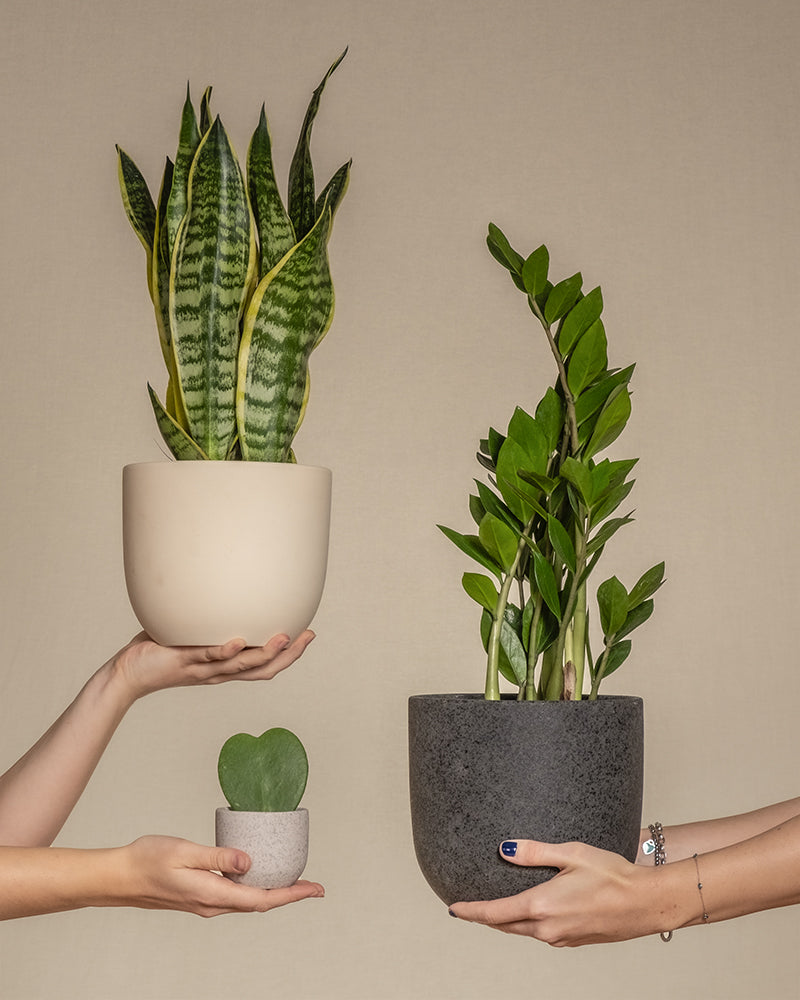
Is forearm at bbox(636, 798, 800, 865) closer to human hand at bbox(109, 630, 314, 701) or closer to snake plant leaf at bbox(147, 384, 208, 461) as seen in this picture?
human hand at bbox(109, 630, 314, 701)

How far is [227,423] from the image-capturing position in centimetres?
95

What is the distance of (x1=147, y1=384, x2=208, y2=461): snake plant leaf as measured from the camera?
3.12 feet

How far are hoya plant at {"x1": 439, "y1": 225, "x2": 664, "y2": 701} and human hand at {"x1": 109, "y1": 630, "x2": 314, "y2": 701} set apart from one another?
18cm

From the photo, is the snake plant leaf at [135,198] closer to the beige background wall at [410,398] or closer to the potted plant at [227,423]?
the potted plant at [227,423]

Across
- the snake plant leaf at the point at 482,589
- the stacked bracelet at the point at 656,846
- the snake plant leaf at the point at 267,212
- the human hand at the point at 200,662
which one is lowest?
the stacked bracelet at the point at 656,846

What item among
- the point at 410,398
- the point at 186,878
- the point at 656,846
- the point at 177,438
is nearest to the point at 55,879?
the point at 186,878

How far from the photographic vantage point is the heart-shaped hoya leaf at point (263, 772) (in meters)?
0.99

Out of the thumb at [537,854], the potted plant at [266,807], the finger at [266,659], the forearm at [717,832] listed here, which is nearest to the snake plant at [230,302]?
the finger at [266,659]

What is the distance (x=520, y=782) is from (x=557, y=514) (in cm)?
24

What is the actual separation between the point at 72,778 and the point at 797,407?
1227 millimetres

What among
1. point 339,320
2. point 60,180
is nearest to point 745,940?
point 339,320

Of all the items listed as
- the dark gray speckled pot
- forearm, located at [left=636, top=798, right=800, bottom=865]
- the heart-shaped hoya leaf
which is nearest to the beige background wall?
forearm, located at [left=636, top=798, right=800, bottom=865]

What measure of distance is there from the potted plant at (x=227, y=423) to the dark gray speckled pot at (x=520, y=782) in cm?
18

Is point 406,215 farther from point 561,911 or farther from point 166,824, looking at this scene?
point 561,911
